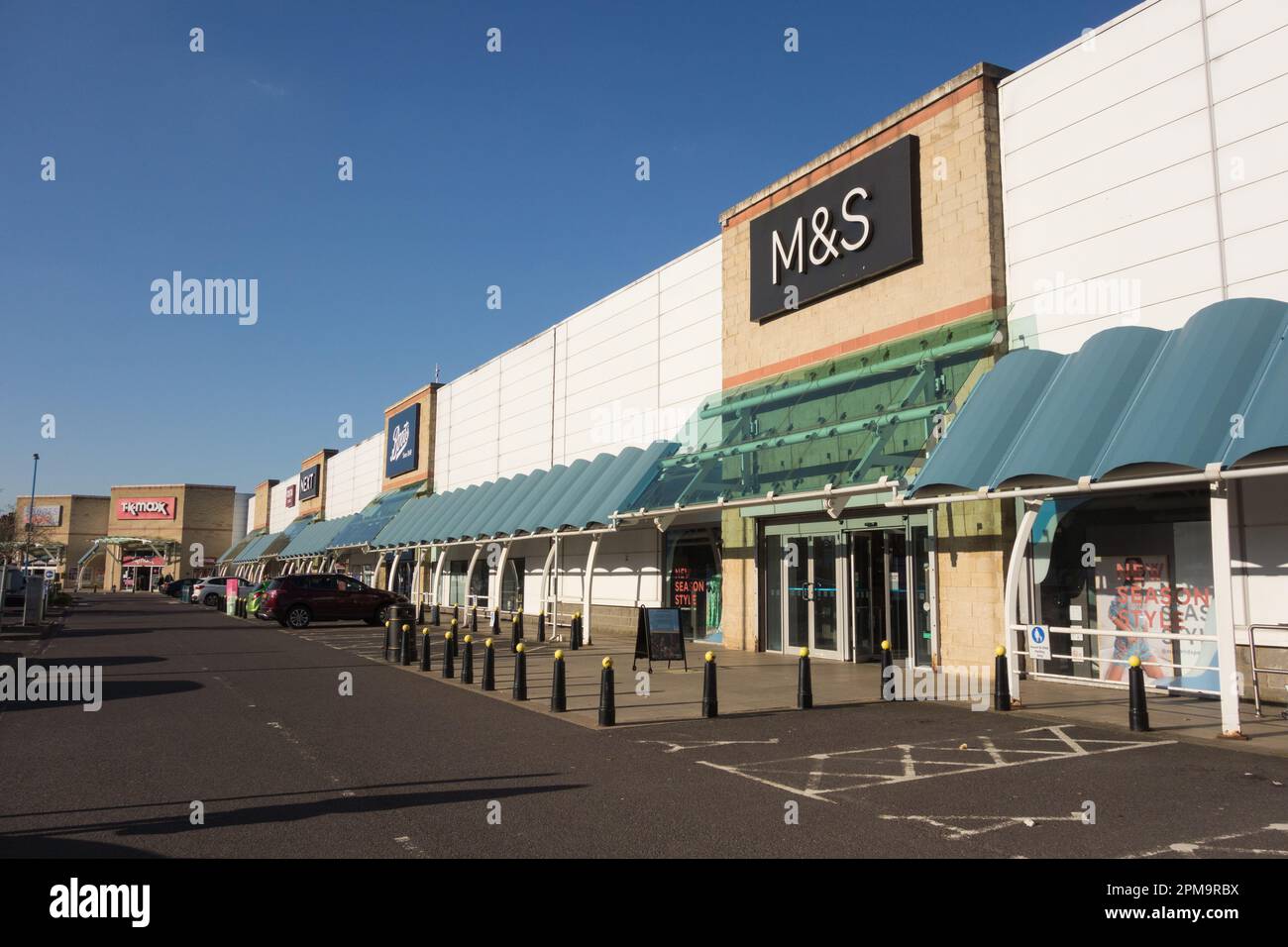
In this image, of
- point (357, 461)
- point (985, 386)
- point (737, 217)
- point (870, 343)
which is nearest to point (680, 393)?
point (737, 217)

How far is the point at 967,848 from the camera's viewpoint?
19.6ft

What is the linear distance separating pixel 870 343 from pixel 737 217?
5.96m

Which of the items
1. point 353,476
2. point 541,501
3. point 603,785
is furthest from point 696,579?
point 353,476

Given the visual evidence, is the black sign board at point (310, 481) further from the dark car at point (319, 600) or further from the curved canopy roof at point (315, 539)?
the dark car at point (319, 600)

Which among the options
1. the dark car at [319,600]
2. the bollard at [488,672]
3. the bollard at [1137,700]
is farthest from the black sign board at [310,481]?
the bollard at [1137,700]

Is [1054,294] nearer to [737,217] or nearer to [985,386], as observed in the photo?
[985,386]

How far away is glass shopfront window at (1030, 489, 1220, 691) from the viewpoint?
487 inches

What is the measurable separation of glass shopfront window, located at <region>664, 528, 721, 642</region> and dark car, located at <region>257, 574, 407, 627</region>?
38.1 ft

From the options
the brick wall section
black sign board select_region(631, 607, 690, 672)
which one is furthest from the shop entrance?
black sign board select_region(631, 607, 690, 672)

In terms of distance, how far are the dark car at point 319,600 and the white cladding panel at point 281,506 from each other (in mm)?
43683

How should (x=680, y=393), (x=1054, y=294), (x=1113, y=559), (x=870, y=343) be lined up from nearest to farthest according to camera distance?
(x=1113, y=559)
(x=1054, y=294)
(x=870, y=343)
(x=680, y=393)

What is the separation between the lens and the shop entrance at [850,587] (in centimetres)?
1636

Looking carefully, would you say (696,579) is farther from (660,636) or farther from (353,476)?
(353,476)

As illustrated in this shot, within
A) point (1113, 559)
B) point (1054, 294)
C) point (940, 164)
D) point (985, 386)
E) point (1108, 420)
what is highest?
point (940, 164)
